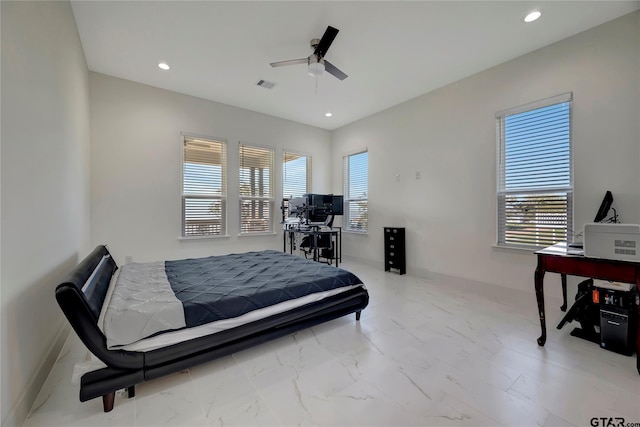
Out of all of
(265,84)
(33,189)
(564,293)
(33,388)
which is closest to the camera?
(33,388)

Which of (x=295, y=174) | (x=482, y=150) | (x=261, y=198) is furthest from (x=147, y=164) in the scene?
(x=482, y=150)

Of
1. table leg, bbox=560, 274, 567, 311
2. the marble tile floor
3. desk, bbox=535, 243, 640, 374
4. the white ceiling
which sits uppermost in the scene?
the white ceiling

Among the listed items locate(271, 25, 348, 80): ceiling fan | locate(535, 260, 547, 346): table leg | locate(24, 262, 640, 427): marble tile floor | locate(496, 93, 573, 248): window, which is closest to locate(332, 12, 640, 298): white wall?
locate(496, 93, 573, 248): window

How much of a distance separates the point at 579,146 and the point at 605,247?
5.22ft

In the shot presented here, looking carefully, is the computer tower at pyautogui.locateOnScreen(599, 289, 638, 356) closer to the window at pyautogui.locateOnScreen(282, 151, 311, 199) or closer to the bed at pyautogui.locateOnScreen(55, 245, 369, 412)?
the bed at pyautogui.locateOnScreen(55, 245, 369, 412)

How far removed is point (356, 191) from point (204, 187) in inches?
124

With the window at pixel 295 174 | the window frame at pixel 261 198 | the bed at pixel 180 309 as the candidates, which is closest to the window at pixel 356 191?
the window at pixel 295 174

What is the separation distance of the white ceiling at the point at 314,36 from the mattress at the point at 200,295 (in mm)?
2595

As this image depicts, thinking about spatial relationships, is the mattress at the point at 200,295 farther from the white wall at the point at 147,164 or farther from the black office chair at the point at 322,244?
the black office chair at the point at 322,244

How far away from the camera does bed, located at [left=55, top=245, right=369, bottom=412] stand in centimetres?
142

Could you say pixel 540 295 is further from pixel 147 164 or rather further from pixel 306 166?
pixel 147 164

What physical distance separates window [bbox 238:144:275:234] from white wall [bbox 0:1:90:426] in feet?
8.61

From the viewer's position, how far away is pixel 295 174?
574 cm

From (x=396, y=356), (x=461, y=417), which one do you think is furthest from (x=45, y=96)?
(x=461, y=417)
